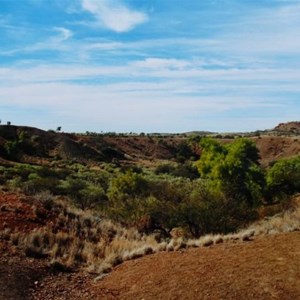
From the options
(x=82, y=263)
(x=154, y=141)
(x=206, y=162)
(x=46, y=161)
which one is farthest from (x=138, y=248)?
(x=154, y=141)

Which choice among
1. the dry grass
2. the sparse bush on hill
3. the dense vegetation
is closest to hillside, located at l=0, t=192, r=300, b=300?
the dry grass

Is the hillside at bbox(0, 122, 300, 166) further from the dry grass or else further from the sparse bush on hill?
the dry grass

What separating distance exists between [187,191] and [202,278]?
2142 centimetres

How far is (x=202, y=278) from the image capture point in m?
10.3

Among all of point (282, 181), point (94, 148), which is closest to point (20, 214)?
point (282, 181)

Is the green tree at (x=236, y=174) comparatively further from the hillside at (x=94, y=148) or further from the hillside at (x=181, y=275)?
the hillside at (x=94, y=148)

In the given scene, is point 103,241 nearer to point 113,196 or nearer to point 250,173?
point 113,196

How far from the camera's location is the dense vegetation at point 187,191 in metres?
25.5

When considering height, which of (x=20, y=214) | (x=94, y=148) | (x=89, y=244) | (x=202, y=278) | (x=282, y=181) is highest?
(x=94, y=148)

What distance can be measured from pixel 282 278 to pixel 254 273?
0.59 metres

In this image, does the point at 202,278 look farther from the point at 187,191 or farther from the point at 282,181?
the point at 282,181

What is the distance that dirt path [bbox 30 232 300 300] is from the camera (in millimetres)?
9602

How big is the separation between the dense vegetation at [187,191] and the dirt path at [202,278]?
991cm

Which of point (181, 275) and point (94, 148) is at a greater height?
point (94, 148)
